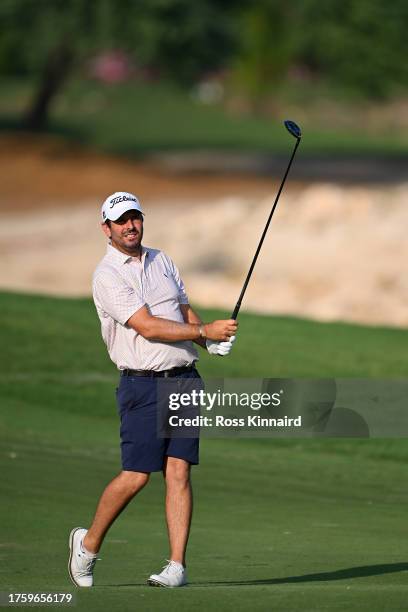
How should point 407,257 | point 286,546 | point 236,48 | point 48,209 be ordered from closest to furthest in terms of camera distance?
point 286,546 < point 407,257 < point 48,209 < point 236,48

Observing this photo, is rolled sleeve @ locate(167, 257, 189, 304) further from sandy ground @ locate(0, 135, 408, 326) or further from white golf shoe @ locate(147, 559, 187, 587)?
sandy ground @ locate(0, 135, 408, 326)

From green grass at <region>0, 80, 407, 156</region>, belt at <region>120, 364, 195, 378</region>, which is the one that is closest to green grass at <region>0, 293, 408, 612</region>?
belt at <region>120, 364, 195, 378</region>

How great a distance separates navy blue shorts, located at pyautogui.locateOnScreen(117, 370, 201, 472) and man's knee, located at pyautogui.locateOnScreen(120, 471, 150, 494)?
0.02 meters

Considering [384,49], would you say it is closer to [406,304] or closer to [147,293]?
[406,304]

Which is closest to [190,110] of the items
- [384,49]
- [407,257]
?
[384,49]


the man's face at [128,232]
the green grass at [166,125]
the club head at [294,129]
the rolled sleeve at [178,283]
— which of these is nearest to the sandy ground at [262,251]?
the club head at [294,129]

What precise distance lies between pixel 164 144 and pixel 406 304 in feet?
117

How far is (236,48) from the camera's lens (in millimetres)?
44562

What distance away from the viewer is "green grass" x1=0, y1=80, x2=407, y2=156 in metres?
58.2

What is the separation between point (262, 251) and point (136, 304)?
20.4 m

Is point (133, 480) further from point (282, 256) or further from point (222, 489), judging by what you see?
point (282, 256)

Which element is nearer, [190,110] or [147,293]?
[147,293]

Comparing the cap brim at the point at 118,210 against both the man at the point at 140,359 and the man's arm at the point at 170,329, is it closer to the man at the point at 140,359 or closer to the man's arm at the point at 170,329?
the man at the point at 140,359

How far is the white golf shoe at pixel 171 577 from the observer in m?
7.63
